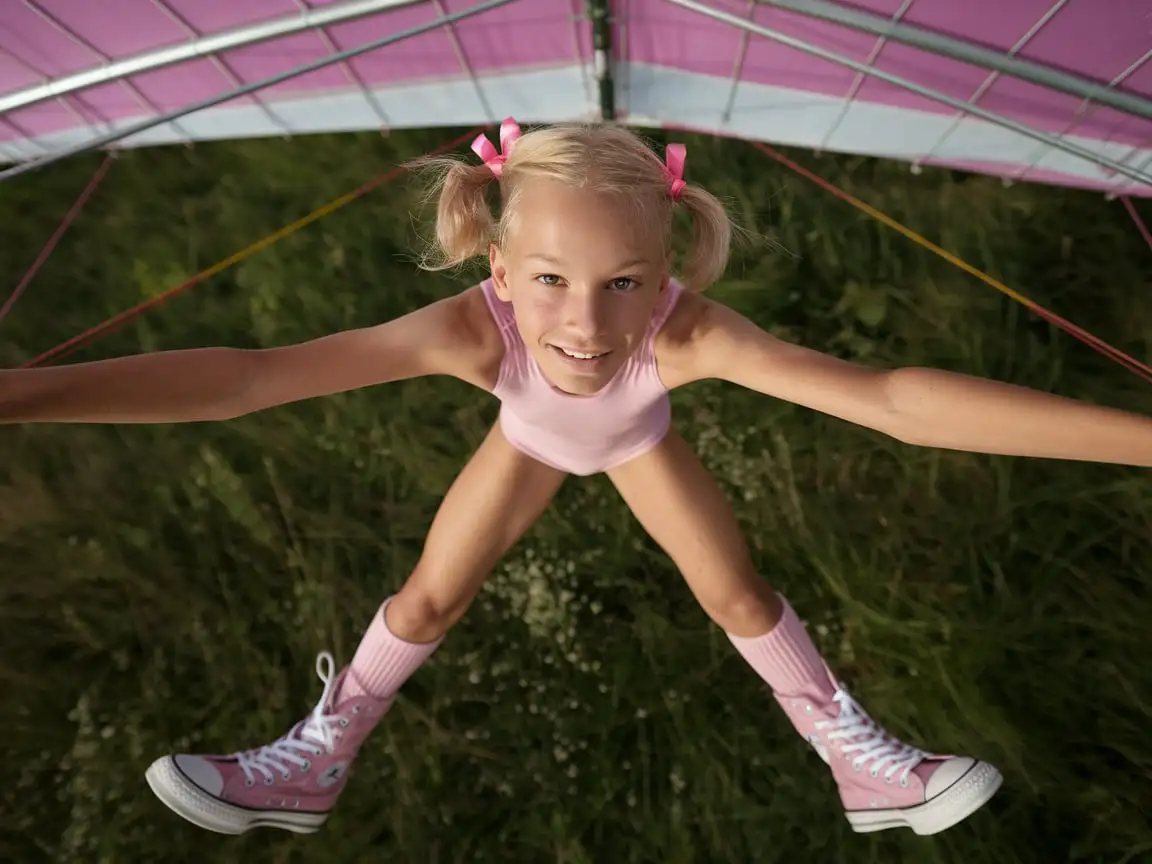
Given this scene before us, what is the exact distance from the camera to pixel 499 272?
2.60ft

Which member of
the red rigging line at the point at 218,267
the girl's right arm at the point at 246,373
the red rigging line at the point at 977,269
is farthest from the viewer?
the red rigging line at the point at 218,267

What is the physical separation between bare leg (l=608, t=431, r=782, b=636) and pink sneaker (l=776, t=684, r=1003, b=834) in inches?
5.5

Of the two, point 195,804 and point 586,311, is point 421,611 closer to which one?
point 195,804

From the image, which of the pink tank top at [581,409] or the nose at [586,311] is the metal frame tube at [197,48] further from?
the nose at [586,311]

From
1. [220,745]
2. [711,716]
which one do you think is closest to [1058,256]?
[711,716]

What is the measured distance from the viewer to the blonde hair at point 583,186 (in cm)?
72

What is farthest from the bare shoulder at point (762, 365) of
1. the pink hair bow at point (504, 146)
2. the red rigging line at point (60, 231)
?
the red rigging line at point (60, 231)

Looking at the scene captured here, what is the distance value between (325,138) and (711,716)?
1037mm

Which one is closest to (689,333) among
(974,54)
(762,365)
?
(762,365)

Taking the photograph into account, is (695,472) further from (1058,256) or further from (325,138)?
(325,138)

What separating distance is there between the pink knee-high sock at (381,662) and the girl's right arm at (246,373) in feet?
1.17

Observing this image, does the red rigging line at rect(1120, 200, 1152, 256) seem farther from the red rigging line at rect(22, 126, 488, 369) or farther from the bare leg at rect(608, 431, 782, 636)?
the red rigging line at rect(22, 126, 488, 369)

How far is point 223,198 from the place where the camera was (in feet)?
4.48

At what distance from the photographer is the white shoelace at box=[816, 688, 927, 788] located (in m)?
1.03
